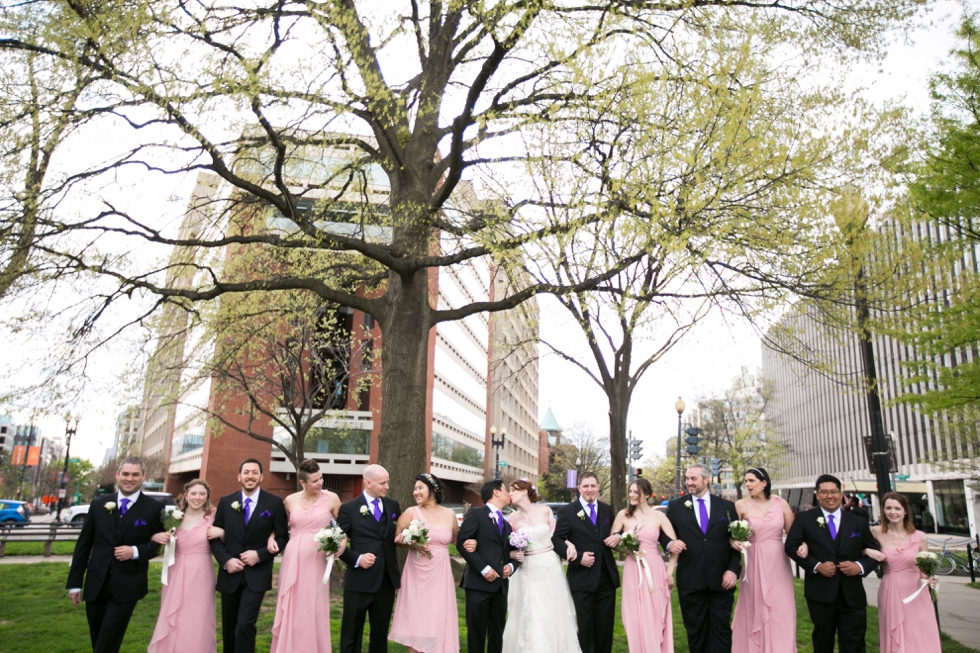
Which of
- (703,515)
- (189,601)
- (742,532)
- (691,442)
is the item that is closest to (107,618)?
(189,601)

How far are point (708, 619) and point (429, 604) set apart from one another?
10.3 feet

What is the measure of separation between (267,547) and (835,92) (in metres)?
10.8

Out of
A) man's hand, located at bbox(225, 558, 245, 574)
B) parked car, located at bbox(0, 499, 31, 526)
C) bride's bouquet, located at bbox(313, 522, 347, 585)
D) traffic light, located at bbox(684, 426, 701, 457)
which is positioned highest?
traffic light, located at bbox(684, 426, 701, 457)

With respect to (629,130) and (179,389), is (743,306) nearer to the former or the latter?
(629,130)

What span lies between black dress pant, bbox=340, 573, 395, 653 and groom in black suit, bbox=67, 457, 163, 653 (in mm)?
2045

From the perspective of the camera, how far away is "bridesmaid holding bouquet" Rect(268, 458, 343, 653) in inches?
280

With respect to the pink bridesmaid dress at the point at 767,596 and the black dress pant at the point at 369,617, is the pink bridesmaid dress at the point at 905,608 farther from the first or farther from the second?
the black dress pant at the point at 369,617

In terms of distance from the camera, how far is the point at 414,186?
1258 centimetres

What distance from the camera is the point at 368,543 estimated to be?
741cm

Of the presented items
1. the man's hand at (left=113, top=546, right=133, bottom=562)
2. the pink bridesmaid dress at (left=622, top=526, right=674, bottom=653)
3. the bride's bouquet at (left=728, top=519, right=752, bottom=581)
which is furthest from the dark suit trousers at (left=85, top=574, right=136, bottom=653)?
the bride's bouquet at (left=728, top=519, right=752, bottom=581)

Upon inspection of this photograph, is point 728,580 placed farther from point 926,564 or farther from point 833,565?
point 926,564

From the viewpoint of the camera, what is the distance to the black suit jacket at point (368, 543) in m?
7.27

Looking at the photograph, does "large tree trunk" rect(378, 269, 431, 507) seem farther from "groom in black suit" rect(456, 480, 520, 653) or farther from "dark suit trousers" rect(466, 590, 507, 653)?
"dark suit trousers" rect(466, 590, 507, 653)

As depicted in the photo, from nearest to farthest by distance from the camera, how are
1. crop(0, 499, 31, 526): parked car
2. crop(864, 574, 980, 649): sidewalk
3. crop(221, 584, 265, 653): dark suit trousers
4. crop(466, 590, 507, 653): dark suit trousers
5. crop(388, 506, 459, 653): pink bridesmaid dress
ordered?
crop(221, 584, 265, 653): dark suit trousers → crop(388, 506, 459, 653): pink bridesmaid dress → crop(466, 590, 507, 653): dark suit trousers → crop(864, 574, 980, 649): sidewalk → crop(0, 499, 31, 526): parked car
